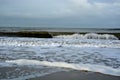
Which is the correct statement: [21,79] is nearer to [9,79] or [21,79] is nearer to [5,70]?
[9,79]

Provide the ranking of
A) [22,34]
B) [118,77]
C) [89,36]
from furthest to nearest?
[22,34]
[89,36]
[118,77]

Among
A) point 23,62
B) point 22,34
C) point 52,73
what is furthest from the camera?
point 22,34

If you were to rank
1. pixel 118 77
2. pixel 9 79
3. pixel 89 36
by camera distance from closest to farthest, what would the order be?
pixel 9 79, pixel 118 77, pixel 89 36

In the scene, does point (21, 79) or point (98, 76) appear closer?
point (21, 79)

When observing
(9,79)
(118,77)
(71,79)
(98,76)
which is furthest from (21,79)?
(118,77)

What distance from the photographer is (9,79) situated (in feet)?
25.7

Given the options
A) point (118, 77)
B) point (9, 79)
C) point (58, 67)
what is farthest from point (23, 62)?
point (118, 77)

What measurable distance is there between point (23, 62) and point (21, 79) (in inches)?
140

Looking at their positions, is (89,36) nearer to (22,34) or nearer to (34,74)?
(22,34)

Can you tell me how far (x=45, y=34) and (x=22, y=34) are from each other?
14.2 feet

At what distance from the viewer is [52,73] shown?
29.5ft

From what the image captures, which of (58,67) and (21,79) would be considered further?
(58,67)

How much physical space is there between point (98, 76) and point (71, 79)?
1063 millimetres

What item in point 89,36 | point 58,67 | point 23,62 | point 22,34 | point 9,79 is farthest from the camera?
point 22,34
